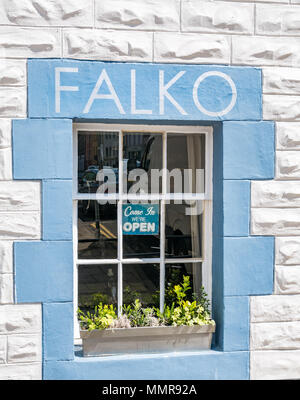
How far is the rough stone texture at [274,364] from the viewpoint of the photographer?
433cm

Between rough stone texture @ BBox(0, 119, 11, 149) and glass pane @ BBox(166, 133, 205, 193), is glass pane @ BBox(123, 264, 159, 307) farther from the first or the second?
rough stone texture @ BBox(0, 119, 11, 149)

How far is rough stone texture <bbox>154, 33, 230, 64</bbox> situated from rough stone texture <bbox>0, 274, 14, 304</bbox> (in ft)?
7.13

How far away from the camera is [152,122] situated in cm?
429

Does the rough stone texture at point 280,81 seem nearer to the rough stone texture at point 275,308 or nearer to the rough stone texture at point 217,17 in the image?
the rough stone texture at point 217,17

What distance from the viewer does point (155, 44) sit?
4.18 m

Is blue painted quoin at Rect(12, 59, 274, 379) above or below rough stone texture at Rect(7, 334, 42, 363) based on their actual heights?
above

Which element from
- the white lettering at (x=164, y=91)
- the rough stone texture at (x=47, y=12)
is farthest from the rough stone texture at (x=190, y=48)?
the rough stone texture at (x=47, y=12)

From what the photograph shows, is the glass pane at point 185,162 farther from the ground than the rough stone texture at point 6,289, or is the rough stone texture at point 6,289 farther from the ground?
the glass pane at point 185,162

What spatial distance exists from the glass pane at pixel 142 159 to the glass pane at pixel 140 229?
160 mm

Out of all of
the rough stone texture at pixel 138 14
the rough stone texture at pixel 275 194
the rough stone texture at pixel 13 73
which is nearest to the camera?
the rough stone texture at pixel 13 73

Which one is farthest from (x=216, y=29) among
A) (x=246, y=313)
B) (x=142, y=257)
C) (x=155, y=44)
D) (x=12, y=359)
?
(x=12, y=359)

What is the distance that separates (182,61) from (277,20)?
91cm

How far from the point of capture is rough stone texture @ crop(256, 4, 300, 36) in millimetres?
4297

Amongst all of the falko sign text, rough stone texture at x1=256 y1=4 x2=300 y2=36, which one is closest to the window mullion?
the falko sign text
